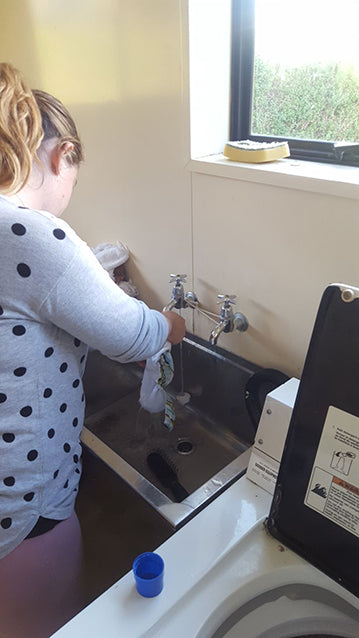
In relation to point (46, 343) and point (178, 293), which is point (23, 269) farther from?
point (178, 293)

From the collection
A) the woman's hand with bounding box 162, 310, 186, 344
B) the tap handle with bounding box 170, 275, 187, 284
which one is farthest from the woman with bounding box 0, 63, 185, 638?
the tap handle with bounding box 170, 275, 187, 284

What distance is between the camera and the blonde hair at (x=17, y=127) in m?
0.70

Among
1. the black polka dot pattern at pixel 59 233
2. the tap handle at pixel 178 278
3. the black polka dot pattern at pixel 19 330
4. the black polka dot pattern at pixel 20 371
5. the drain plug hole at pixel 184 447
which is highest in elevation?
the black polka dot pattern at pixel 59 233

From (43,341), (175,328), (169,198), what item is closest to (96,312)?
(43,341)

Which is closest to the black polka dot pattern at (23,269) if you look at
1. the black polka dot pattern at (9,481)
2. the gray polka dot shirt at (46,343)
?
the gray polka dot shirt at (46,343)

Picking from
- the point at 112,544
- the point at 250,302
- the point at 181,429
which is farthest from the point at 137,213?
the point at 112,544

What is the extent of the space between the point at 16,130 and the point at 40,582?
0.82m

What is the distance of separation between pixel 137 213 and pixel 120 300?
71 cm

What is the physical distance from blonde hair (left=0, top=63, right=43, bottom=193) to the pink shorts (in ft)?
2.11

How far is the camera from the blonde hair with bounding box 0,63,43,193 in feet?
2.31

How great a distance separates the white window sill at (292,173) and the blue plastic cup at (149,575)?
2.40ft

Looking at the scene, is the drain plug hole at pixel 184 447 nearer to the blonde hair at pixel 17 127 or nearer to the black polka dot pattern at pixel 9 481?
the black polka dot pattern at pixel 9 481

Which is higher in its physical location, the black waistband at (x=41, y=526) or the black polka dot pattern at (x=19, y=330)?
the black polka dot pattern at (x=19, y=330)

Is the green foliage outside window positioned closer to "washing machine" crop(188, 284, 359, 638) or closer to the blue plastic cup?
"washing machine" crop(188, 284, 359, 638)
